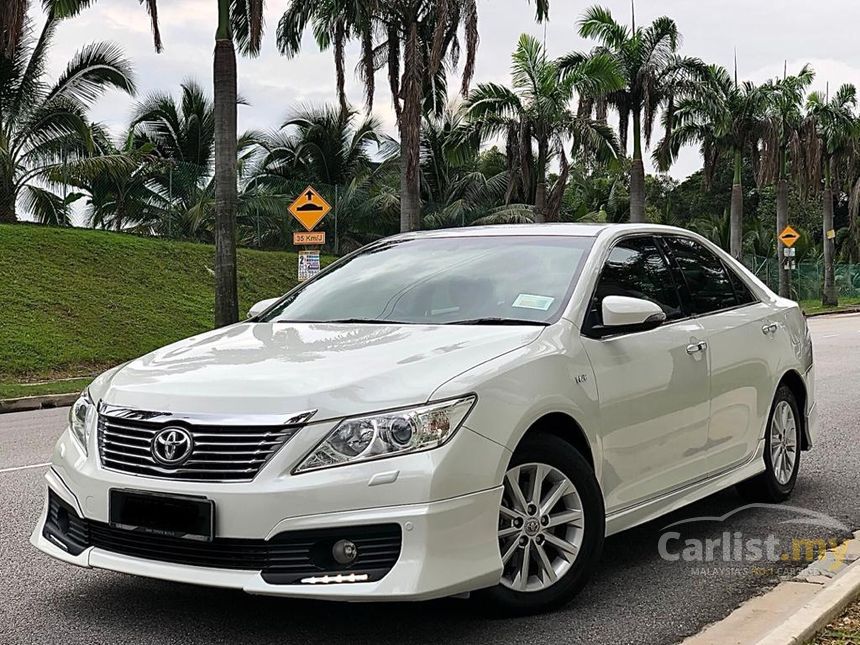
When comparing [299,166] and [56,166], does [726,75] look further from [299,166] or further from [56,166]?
[56,166]

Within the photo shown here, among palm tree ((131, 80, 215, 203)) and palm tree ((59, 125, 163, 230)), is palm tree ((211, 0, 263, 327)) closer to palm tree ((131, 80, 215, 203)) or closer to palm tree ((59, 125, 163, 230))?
palm tree ((59, 125, 163, 230))

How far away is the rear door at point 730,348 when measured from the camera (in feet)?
18.8

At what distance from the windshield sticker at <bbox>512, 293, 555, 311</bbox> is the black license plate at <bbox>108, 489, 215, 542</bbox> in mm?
1798

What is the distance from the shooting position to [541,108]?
30.7 metres

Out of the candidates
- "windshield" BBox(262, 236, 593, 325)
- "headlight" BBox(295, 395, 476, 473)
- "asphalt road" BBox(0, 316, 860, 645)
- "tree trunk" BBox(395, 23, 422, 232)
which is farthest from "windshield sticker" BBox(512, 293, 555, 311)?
"tree trunk" BBox(395, 23, 422, 232)

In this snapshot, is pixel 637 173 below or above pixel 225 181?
above

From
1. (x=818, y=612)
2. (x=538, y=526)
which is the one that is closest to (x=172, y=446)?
(x=538, y=526)

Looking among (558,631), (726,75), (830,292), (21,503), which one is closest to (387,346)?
(558,631)

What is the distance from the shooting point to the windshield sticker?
4.88 meters

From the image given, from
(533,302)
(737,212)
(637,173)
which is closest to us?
(533,302)

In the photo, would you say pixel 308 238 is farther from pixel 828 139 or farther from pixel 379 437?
pixel 828 139

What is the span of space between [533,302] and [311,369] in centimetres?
126

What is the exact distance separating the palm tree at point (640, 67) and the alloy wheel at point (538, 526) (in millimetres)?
30242

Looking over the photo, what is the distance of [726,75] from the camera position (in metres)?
39.2
